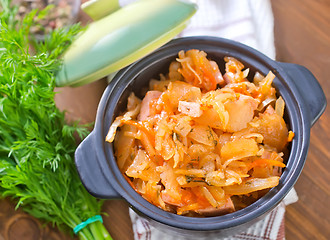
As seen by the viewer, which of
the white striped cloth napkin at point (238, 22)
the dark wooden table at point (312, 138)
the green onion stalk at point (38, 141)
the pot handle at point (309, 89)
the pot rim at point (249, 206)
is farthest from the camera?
the white striped cloth napkin at point (238, 22)

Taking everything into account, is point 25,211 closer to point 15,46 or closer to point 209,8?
point 15,46

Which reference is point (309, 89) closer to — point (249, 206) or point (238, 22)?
point (249, 206)

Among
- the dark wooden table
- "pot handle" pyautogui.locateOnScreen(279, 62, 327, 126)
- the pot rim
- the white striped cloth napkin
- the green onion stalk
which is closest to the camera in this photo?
the pot rim

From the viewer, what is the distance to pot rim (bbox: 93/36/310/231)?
1.36 meters

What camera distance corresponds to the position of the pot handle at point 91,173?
145 centimetres

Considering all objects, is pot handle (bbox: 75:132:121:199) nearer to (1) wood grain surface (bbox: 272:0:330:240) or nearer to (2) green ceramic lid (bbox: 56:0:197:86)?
(2) green ceramic lid (bbox: 56:0:197:86)

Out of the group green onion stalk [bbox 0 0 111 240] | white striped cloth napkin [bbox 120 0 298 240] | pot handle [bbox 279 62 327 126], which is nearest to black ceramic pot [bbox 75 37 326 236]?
pot handle [bbox 279 62 327 126]

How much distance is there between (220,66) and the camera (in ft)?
5.64

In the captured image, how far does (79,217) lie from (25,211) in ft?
0.79

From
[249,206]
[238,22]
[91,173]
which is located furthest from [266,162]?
[238,22]

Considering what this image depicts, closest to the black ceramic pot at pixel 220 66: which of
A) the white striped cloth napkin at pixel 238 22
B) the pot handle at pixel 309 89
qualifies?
the pot handle at pixel 309 89

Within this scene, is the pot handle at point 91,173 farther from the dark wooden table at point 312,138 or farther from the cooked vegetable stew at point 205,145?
the dark wooden table at point 312,138

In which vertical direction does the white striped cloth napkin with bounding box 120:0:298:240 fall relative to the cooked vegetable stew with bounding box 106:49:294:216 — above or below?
above

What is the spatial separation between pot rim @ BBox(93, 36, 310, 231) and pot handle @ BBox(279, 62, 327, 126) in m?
0.03
